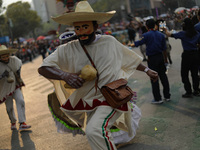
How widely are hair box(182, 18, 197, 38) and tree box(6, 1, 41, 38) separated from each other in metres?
53.9

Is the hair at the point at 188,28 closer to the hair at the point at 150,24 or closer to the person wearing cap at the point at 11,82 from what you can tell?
the hair at the point at 150,24

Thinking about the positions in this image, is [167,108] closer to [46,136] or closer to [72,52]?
[46,136]

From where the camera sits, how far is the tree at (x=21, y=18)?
190 feet

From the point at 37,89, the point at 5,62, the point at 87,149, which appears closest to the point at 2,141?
the point at 5,62

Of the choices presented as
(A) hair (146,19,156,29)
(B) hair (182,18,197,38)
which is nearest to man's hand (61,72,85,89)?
(B) hair (182,18,197,38)

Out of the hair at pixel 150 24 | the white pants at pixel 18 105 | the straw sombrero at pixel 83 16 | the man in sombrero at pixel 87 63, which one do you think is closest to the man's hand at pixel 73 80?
the man in sombrero at pixel 87 63

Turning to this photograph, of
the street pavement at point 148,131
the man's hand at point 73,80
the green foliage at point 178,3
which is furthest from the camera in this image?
the green foliage at point 178,3

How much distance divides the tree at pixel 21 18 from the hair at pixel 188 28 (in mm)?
53936

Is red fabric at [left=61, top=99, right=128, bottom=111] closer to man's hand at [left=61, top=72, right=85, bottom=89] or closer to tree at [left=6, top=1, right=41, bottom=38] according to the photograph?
man's hand at [left=61, top=72, right=85, bottom=89]

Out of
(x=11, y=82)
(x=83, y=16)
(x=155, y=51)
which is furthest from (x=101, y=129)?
(x=155, y=51)

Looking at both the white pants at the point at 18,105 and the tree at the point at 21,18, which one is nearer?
the white pants at the point at 18,105

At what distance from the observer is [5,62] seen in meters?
6.21

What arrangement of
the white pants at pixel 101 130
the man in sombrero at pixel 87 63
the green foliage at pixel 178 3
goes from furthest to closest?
the green foliage at pixel 178 3 < the man in sombrero at pixel 87 63 < the white pants at pixel 101 130

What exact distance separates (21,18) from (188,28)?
59.1 metres
